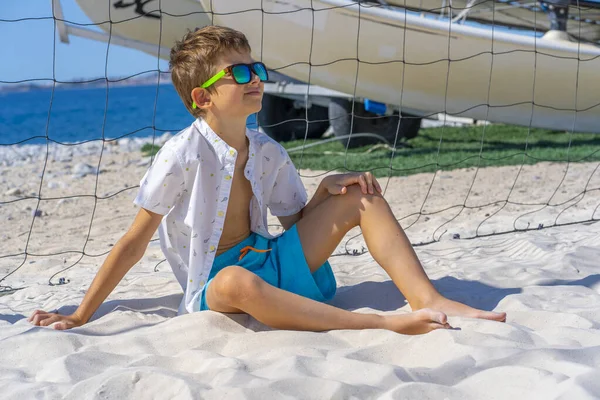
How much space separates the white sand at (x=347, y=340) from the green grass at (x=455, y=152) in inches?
69.6

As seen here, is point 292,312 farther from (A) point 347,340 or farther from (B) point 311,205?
(B) point 311,205

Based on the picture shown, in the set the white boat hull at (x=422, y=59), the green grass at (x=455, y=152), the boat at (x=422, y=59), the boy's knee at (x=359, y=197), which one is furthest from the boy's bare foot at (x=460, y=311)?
the white boat hull at (x=422, y=59)

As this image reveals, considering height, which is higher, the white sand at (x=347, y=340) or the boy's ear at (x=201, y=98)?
the boy's ear at (x=201, y=98)

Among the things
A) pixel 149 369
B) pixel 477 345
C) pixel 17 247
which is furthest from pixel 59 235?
pixel 477 345

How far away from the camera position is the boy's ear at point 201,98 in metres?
1.84

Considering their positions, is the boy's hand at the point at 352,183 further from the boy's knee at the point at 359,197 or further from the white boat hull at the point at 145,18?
the white boat hull at the point at 145,18

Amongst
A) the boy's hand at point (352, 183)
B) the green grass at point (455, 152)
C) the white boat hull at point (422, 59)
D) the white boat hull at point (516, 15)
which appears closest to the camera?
the boy's hand at point (352, 183)

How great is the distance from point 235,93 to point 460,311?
2.47 ft

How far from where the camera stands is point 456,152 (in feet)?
18.6

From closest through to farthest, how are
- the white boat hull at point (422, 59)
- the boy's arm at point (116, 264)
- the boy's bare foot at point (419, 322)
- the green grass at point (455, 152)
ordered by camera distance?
the boy's bare foot at point (419, 322), the boy's arm at point (116, 264), the green grass at point (455, 152), the white boat hull at point (422, 59)

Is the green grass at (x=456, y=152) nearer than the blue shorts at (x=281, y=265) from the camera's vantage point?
No

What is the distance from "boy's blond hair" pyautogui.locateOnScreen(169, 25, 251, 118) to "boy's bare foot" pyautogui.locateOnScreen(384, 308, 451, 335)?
721 mm

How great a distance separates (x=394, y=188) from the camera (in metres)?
4.16

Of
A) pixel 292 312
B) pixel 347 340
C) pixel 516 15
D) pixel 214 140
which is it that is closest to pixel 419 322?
pixel 347 340
